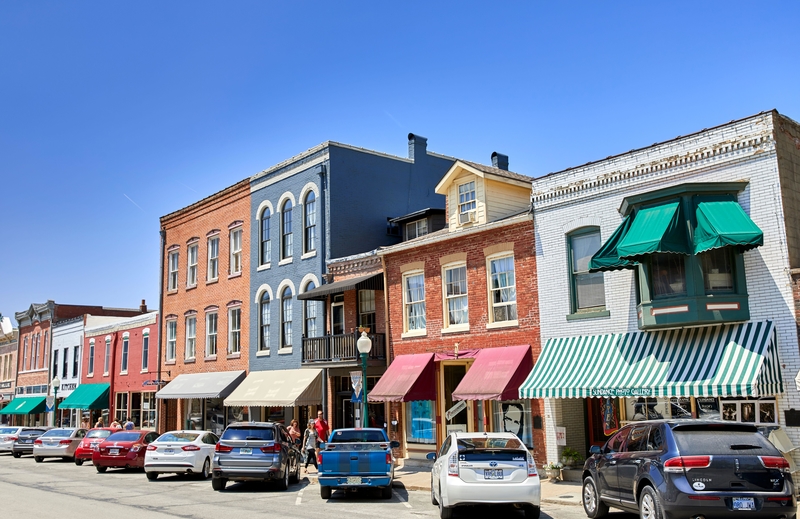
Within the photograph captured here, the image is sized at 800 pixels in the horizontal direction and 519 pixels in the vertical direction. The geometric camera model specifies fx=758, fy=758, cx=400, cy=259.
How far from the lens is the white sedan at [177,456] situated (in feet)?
68.2

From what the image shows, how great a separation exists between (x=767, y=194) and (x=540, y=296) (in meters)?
6.45

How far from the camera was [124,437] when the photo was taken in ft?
81.5

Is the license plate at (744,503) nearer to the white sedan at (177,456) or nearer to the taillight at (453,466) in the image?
the taillight at (453,466)

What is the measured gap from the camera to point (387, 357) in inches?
988

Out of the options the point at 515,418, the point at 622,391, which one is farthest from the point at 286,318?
the point at 622,391

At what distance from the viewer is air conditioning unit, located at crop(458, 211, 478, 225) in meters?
22.9

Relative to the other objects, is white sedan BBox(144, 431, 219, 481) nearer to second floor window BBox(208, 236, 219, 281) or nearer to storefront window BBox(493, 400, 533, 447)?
storefront window BBox(493, 400, 533, 447)

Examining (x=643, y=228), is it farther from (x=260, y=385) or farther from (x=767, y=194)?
(x=260, y=385)

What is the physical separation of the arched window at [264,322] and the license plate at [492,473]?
19.7m

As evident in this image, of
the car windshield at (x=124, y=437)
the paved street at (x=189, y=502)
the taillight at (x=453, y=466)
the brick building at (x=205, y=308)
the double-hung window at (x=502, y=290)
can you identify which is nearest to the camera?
the taillight at (x=453, y=466)

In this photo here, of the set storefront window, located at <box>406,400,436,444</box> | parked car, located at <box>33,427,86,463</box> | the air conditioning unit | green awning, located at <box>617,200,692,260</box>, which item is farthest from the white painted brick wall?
parked car, located at <box>33,427,86,463</box>

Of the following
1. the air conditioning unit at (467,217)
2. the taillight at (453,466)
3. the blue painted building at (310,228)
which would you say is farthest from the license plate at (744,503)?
the blue painted building at (310,228)

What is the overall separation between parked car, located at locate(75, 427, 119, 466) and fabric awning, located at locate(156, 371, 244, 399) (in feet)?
15.9

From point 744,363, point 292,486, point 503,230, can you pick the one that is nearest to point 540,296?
point 503,230
